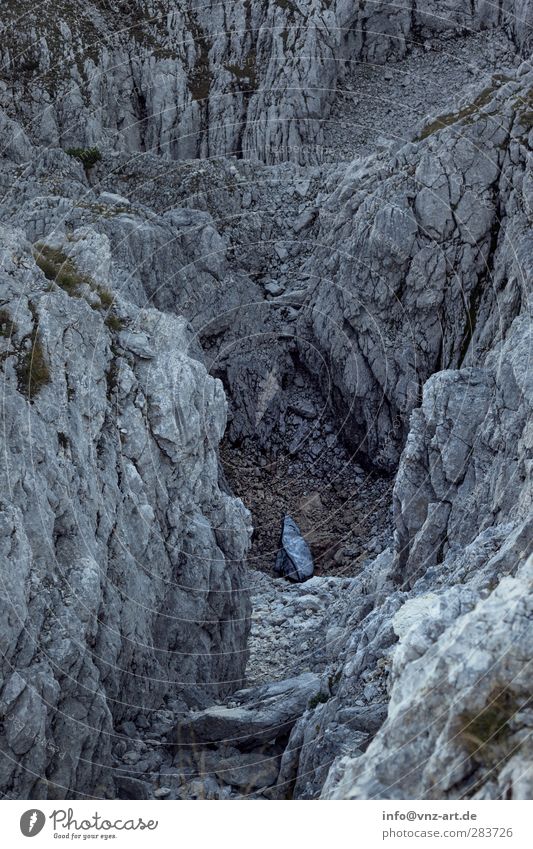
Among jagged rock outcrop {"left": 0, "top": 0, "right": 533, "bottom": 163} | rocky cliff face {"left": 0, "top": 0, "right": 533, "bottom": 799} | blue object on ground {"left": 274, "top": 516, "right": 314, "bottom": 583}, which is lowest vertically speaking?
blue object on ground {"left": 274, "top": 516, "right": 314, "bottom": 583}

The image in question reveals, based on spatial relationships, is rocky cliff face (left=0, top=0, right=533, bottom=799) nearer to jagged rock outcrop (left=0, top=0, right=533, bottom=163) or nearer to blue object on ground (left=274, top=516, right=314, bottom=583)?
jagged rock outcrop (left=0, top=0, right=533, bottom=163)

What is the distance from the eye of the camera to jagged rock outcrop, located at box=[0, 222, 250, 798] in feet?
104

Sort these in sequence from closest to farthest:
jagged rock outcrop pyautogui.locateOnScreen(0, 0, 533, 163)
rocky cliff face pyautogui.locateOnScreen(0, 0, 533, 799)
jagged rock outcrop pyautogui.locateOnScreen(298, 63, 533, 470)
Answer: rocky cliff face pyautogui.locateOnScreen(0, 0, 533, 799)
jagged rock outcrop pyautogui.locateOnScreen(298, 63, 533, 470)
jagged rock outcrop pyautogui.locateOnScreen(0, 0, 533, 163)

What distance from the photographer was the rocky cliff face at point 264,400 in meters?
30.7

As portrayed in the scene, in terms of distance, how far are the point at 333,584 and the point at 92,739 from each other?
2258 centimetres

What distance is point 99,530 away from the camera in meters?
36.6

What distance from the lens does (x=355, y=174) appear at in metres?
67.8

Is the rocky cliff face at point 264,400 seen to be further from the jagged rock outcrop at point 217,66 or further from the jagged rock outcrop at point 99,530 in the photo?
the jagged rock outcrop at point 217,66

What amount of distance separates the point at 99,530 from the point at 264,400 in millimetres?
30745

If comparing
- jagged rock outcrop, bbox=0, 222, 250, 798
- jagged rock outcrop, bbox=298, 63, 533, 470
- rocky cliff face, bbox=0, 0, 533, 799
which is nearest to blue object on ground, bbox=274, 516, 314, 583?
rocky cliff face, bbox=0, 0, 533, 799

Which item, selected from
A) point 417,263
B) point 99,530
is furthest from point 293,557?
point 99,530

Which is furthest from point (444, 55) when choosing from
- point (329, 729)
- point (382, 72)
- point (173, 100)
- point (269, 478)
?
point (329, 729)

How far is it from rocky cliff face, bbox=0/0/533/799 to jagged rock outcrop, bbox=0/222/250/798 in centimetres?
13
